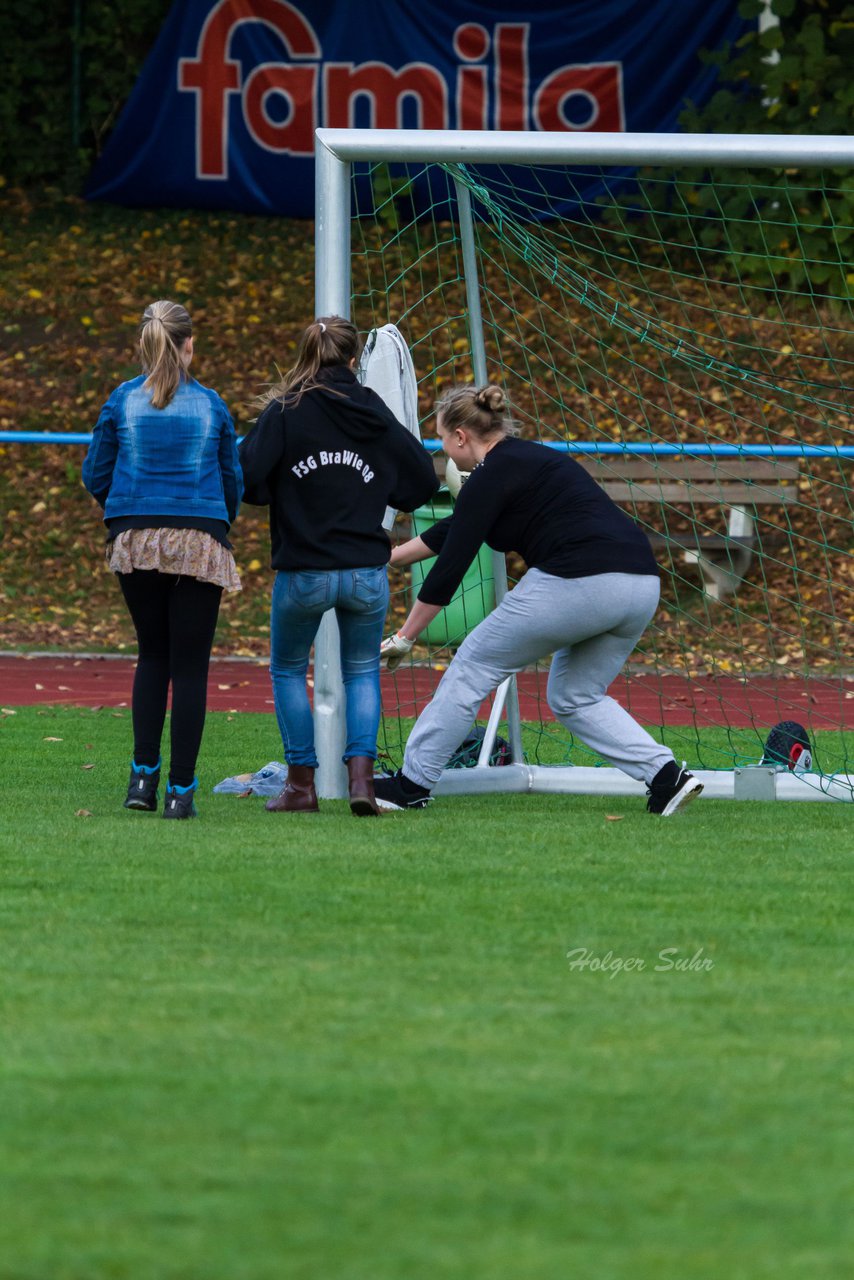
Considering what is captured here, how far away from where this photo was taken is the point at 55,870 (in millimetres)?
5211

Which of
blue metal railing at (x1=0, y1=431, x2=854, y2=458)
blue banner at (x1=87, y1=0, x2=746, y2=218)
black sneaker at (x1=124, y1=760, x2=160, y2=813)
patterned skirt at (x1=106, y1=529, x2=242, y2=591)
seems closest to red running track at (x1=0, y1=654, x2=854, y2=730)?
blue metal railing at (x1=0, y1=431, x2=854, y2=458)

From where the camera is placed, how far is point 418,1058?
3387 millimetres

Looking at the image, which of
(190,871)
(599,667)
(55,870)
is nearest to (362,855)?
(190,871)

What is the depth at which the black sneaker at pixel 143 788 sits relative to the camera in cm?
641

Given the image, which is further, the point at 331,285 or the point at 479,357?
the point at 479,357

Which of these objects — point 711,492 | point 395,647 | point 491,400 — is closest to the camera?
point 491,400

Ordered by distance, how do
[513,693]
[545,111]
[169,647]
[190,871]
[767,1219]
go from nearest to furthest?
[767,1219], [190,871], [169,647], [513,693], [545,111]

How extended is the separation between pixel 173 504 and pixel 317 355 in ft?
2.56

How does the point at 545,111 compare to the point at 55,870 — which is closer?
the point at 55,870

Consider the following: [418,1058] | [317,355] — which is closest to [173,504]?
[317,355]

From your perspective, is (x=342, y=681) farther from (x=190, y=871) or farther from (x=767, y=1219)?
(x=767, y=1219)

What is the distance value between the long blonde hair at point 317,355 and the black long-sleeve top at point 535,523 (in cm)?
64

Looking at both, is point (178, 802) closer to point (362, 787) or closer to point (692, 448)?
point (362, 787)

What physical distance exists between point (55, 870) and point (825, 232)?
1233 centimetres
